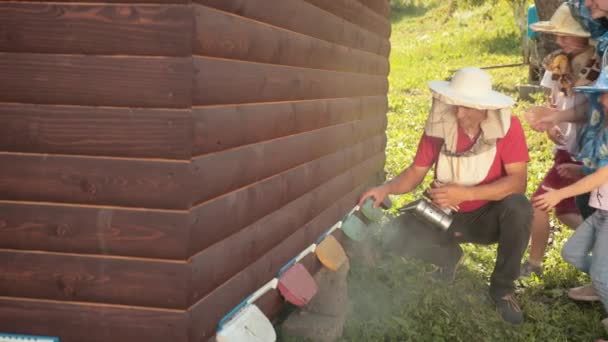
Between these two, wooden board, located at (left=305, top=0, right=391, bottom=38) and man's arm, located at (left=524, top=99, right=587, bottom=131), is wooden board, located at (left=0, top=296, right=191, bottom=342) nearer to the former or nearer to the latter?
wooden board, located at (left=305, top=0, right=391, bottom=38)

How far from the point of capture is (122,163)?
231cm

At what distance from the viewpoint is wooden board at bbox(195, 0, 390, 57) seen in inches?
104

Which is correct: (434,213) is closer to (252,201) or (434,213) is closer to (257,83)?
(252,201)

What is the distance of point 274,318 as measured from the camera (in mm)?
3588

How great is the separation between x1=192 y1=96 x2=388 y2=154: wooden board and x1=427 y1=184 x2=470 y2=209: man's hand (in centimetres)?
90

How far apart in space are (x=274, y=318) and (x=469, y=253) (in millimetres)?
2273

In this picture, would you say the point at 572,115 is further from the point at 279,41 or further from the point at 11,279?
the point at 11,279

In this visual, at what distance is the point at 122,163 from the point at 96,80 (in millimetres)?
330

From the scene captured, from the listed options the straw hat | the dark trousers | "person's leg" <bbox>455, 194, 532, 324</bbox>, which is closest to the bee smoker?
the dark trousers

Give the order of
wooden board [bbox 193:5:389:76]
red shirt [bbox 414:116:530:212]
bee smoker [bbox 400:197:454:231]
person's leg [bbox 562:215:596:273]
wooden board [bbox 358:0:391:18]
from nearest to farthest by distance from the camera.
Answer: wooden board [bbox 193:5:389:76] → person's leg [bbox 562:215:596:273] → red shirt [bbox 414:116:530:212] → bee smoker [bbox 400:197:454:231] → wooden board [bbox 358:0:391:18]

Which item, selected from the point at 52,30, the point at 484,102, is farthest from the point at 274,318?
the point at 52,30

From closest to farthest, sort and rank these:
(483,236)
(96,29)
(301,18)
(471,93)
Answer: (96,29) → (301,18) → (471,93) → (483,236)

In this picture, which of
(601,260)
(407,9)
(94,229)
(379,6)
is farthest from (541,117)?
(407,9)

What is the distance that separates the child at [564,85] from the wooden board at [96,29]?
305cm
